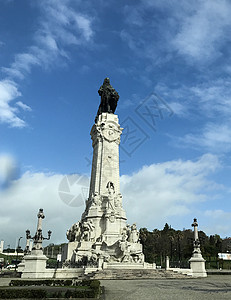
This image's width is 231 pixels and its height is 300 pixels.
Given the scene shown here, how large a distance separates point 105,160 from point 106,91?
35.5 feet

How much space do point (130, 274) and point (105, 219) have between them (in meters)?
8.85

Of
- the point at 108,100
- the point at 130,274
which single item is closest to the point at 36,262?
the point at 130,274

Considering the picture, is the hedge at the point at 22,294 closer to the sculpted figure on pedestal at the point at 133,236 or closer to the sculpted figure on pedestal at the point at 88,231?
the sculpted figure on pedestal at the point at 88,231

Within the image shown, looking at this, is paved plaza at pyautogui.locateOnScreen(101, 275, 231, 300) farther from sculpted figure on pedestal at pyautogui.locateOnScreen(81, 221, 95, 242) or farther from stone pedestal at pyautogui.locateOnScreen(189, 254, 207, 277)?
sculpted figure on pedestal at pyautogui.locateOnScreen(81, 221, 95, 242)

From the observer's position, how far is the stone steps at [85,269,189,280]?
2144 cm

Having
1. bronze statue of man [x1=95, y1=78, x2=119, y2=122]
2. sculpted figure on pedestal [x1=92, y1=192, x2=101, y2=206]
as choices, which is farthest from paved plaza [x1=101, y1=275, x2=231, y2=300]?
bronze statue of man [x1=95, y1=78, x2=119, y2=122]

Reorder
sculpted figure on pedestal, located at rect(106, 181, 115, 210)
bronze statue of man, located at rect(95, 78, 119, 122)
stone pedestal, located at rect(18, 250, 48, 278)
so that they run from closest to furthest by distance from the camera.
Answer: stone pedestal, located at rect(18, 250, 48, 278)
sculpted figure on pedestal, located at rect(106, 181, 115, 210)
bronze statue of man, located at rect(95, 78, 119, 122)

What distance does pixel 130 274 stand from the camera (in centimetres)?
2212

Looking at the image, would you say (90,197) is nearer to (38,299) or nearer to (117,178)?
(117,178)

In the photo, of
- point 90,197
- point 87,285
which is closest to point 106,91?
point 90,197

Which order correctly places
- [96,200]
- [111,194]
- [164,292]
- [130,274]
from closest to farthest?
[164,292] < [130,274] < [96,200] < [111,194]

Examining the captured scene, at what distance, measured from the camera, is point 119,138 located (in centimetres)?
3688

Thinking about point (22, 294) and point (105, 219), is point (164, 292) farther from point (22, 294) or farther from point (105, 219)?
point (105, 219)

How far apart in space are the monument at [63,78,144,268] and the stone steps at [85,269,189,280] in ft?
4.99
